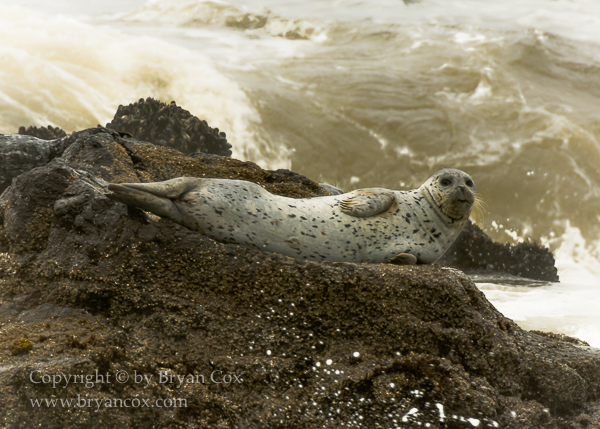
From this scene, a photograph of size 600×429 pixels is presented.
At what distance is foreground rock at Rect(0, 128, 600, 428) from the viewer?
11.6 feet

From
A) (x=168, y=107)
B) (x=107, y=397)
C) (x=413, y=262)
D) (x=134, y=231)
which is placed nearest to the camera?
(x=107, y=397)

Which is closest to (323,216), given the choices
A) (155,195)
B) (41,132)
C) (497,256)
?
(155,195)

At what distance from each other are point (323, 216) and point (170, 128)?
328 inches

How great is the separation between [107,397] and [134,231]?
1.36 meters

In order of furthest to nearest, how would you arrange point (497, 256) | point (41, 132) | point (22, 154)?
1. point (497, 256)
2. point (41, 132)
3. point (22, 154)

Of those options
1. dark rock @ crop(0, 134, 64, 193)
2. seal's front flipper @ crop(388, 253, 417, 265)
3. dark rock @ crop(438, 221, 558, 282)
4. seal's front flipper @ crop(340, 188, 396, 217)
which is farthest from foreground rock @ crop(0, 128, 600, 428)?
dark rock @ crop(438, 221, 558, 282)

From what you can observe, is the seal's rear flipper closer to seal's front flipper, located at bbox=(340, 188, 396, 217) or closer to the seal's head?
seal's front flipper, located at bbox=(340, 188, 396, 217)

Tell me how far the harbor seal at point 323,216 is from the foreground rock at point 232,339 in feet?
0.69

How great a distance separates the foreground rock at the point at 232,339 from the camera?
3535 mm

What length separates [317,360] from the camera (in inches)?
154

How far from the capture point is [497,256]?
14.8 meters

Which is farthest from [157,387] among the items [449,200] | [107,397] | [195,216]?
[449,200]

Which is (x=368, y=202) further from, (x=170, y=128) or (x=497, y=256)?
(x=497, y=256)

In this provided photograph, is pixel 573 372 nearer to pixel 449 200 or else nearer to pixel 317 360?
pixel 449 200
